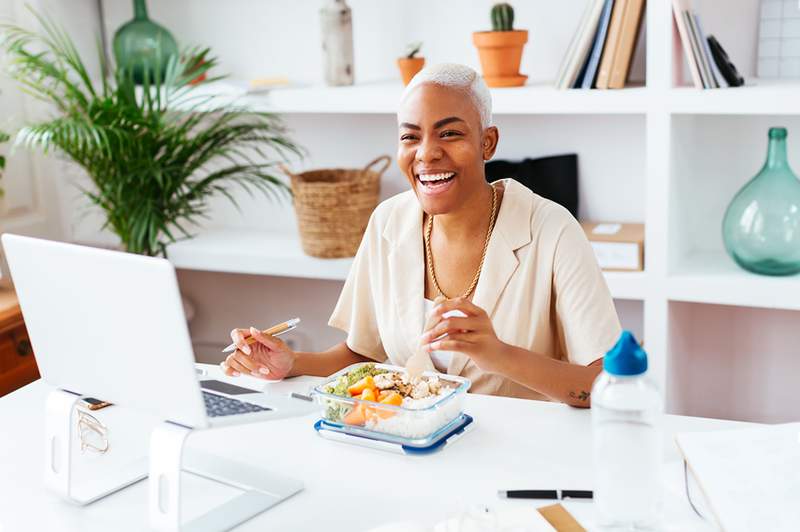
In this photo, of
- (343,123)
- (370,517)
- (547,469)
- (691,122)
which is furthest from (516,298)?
(343,123)

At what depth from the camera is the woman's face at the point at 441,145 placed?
5.75ft

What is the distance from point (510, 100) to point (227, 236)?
47.6 inches

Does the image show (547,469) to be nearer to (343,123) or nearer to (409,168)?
(409,168)

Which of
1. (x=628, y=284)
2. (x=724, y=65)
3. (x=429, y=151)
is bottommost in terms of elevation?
(x=628, y=284)

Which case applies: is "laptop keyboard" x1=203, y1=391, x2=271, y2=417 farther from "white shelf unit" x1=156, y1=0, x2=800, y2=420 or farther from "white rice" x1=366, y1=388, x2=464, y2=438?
"white shelf unit" x1=156, y1=0, x2=800, y2=420

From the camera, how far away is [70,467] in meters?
1.37

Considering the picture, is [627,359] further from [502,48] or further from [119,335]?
[502,48]

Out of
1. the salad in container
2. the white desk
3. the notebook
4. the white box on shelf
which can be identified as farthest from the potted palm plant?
the notebook

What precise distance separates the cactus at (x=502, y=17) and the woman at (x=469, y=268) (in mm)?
896

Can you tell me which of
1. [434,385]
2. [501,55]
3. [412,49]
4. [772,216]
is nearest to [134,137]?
[412,49]

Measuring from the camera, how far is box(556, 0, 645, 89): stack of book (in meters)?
2.53

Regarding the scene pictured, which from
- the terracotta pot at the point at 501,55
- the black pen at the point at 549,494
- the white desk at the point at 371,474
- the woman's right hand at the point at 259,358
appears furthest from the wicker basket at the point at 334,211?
the black pen at the point at 549,494

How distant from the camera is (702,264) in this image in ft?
8.87

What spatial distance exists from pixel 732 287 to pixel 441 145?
44.2 inches
